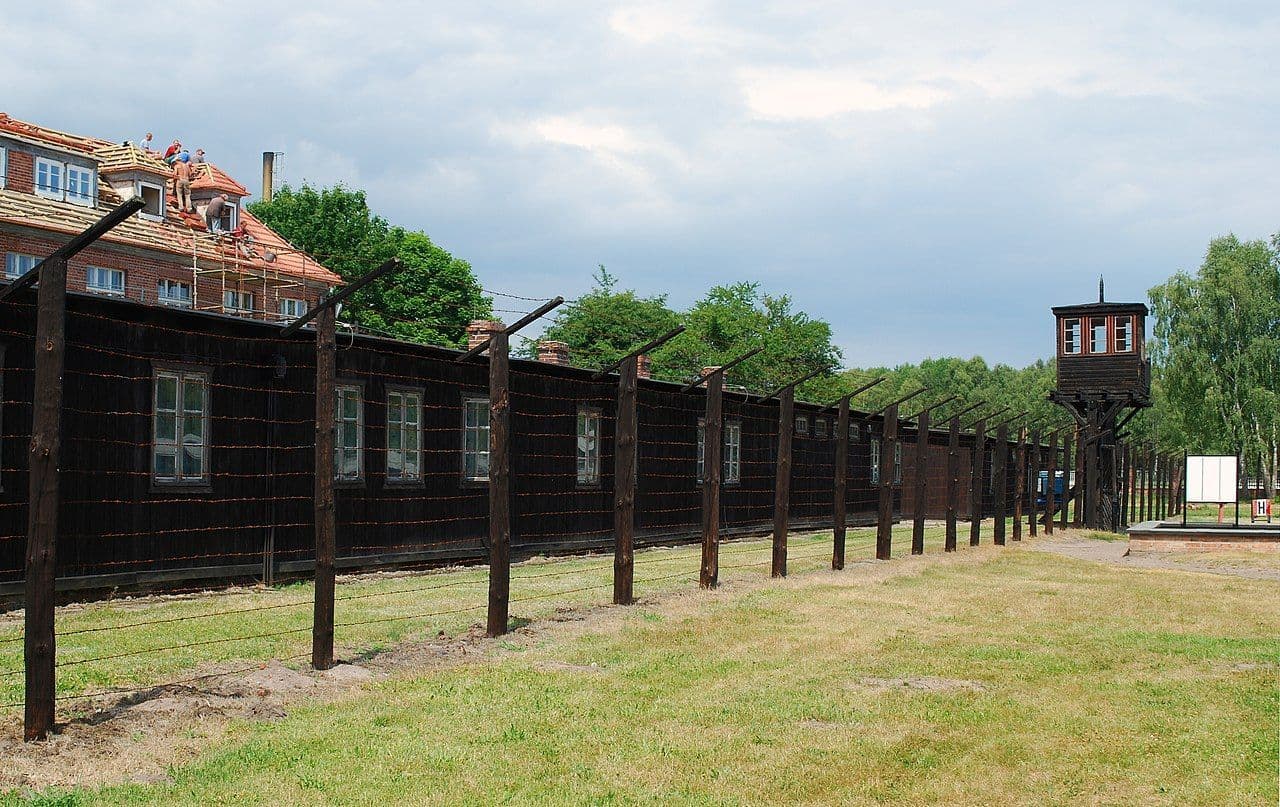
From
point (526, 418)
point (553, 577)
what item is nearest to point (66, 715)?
point (553, 577)

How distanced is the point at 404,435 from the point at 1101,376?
102 feet

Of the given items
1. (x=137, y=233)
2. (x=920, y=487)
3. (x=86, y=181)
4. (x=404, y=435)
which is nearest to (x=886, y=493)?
(x=920, y=487)

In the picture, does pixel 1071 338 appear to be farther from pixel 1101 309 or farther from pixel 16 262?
pixel 16 262

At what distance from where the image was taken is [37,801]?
607 cm

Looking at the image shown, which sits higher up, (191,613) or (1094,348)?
(1094,348)

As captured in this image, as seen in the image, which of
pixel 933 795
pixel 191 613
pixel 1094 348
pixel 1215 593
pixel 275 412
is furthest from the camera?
pixel 1094 348

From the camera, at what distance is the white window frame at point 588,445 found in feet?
76.4

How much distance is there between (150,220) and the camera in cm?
4275

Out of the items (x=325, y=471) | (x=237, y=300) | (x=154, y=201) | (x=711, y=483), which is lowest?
(x=711, y=483)

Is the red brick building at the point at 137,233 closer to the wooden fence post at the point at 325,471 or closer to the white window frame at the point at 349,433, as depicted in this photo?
the white window frame at the point at 349,433

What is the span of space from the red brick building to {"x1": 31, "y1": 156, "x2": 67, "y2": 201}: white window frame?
3cm

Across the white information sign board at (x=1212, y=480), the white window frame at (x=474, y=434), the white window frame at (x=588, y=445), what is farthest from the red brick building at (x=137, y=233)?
the white information sign board at (x=1212, y=480)

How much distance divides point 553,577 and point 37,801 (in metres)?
12.2

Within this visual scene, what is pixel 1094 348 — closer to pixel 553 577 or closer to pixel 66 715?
pixel 553 577
